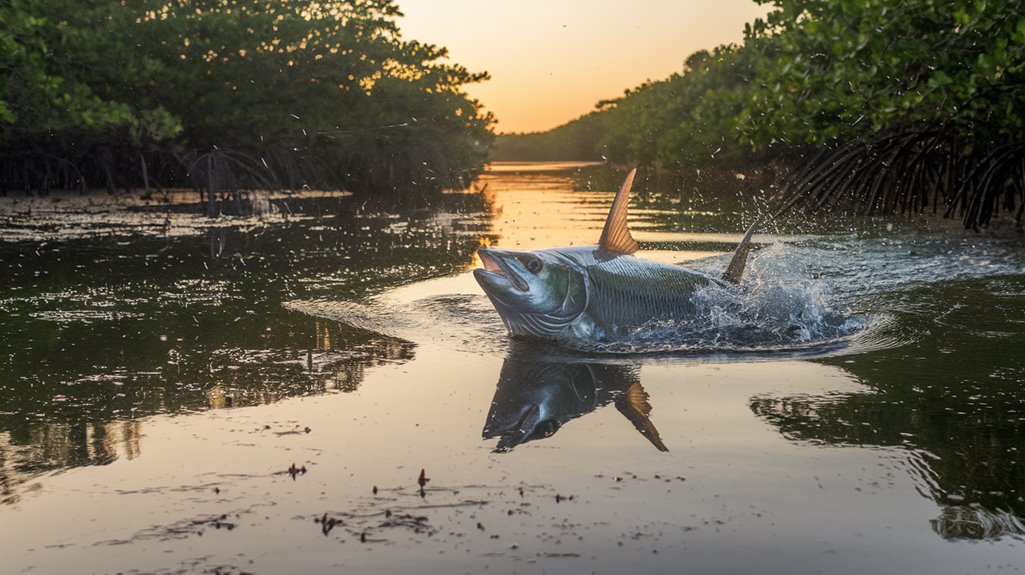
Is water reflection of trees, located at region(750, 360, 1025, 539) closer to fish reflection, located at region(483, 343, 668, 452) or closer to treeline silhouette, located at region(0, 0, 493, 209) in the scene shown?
fish reflection, located at region(483, 343, 668, 452)

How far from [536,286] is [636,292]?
0.77 meters

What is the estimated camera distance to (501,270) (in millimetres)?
7398

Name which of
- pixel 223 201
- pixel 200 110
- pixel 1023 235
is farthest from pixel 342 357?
pixel 200 110

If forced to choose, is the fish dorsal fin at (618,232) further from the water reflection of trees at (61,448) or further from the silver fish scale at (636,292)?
the water reflection of trees at (61,448)

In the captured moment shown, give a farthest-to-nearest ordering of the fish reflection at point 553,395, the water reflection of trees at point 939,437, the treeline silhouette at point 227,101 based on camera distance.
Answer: the treeline silhouette at point 227,101 → the fish reflection at point 553,395 → the water reflection of trees at point 939,437

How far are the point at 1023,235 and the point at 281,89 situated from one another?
23601mm

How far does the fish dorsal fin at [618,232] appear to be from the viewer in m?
7.61

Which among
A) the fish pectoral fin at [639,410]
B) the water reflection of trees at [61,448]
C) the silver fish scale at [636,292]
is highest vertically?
the silver fish scale at [636,292]

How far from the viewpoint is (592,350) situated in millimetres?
7645

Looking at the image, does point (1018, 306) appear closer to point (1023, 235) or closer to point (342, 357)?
point (342, 357)

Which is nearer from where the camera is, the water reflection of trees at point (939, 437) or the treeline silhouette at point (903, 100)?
the water reflection of trees at point (939, 437)

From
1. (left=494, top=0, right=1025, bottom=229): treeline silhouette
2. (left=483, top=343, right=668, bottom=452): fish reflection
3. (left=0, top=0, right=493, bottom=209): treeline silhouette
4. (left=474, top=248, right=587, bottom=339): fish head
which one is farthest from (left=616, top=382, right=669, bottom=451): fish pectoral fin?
(left=0, top=0, right=493, bottom=209): treeline silhouette

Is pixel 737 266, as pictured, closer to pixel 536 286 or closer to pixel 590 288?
pixel 590 288

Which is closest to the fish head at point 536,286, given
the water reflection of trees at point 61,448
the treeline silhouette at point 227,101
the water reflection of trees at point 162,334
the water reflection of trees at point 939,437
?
the water reflection of trees at point 162,334
